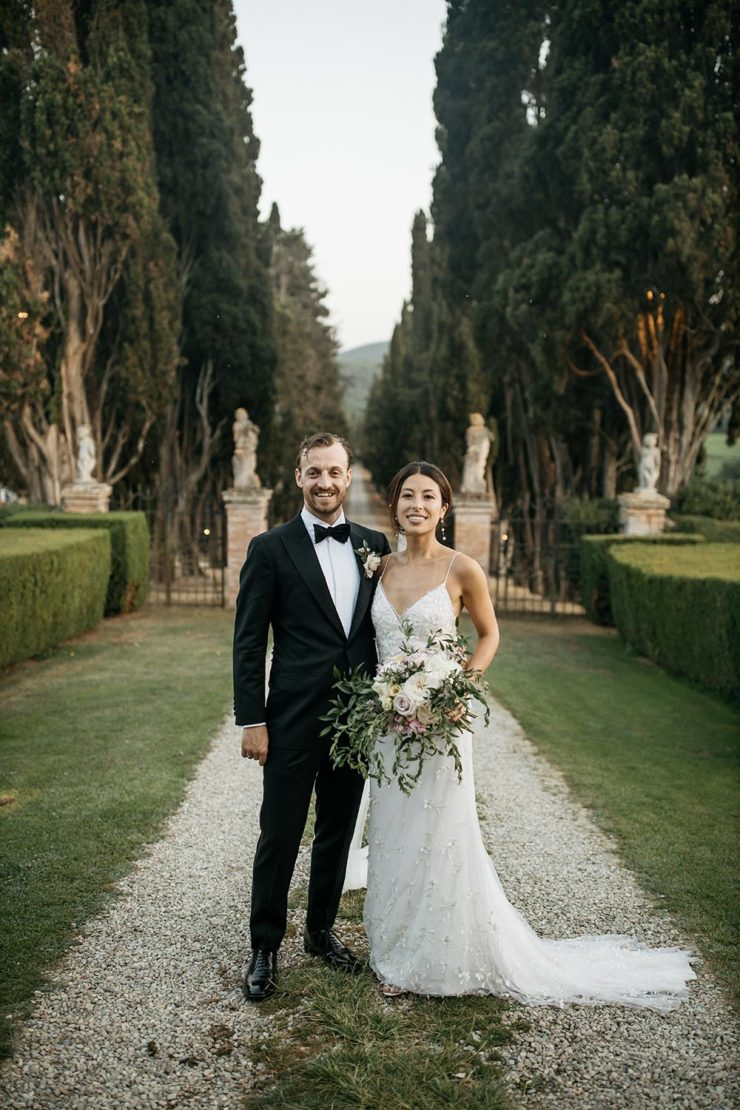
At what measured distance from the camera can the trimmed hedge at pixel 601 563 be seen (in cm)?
1306

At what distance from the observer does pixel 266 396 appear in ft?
69.2

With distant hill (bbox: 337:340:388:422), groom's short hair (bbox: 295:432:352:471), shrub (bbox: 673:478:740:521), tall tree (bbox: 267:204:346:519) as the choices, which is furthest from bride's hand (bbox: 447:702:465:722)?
distant hill (bbox: 337:340:388:422)

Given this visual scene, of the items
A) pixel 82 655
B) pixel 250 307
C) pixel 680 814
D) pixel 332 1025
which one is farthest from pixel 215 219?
pixel 332 1025

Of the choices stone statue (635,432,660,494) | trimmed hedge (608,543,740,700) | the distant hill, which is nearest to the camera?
trimmed hedge (608,543,740,700)

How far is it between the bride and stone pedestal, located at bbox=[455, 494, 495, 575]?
11357mm

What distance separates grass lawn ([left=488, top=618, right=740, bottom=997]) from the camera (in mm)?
4184

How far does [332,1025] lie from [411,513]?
1682 millimetres

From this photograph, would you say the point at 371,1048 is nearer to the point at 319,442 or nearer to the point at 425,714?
the point at 425,714

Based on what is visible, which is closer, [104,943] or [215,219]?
[104,943]

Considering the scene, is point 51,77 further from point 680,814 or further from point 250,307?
point 680,814

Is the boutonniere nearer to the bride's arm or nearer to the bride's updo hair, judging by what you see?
the bride's updo hair

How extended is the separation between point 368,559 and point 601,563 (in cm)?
1021

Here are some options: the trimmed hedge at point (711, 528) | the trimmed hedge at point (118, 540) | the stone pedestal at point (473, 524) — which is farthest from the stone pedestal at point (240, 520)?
the trimmed hedge at point (711, 528)

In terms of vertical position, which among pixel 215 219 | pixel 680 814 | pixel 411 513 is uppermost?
pixel 215 219
